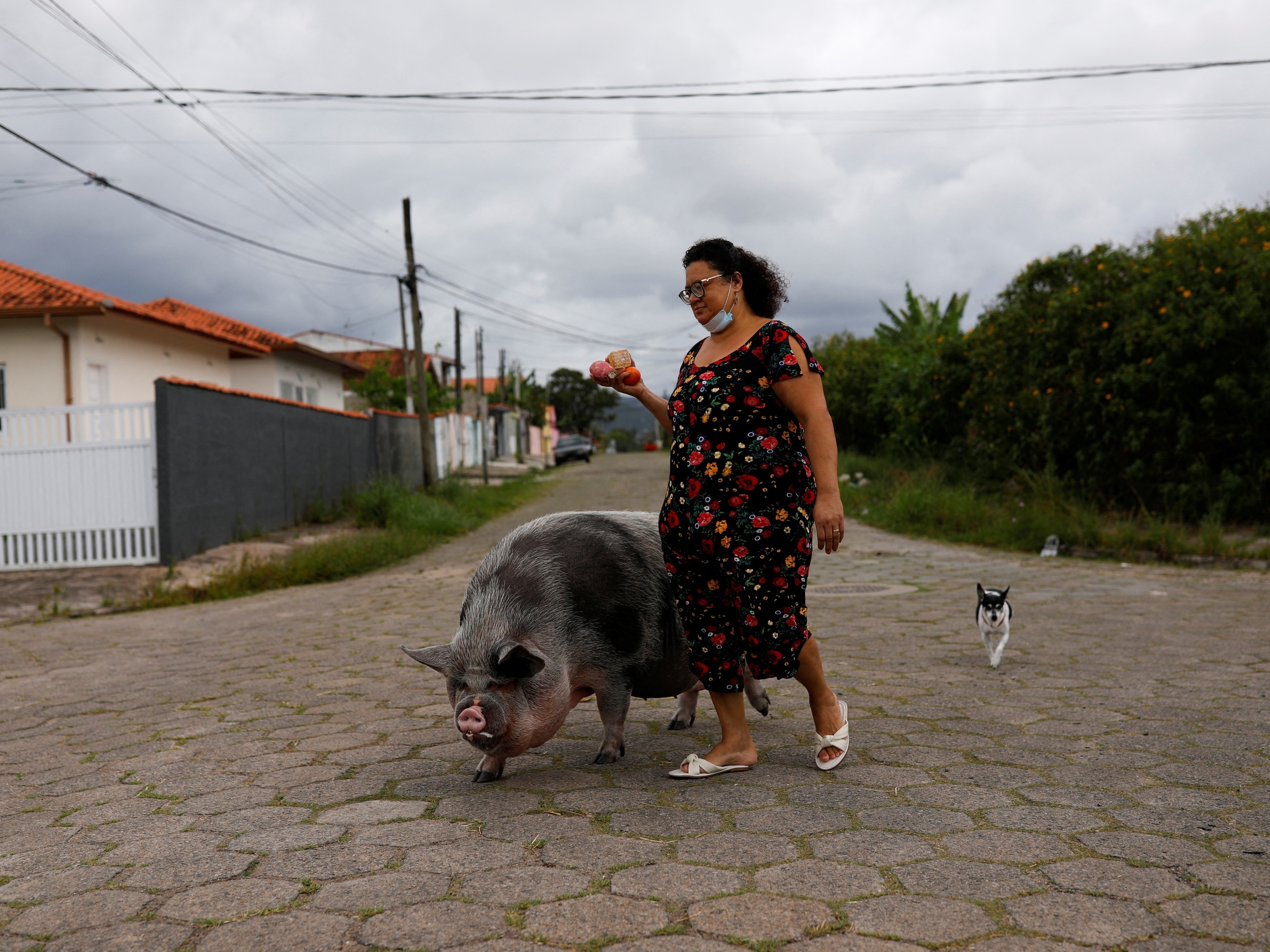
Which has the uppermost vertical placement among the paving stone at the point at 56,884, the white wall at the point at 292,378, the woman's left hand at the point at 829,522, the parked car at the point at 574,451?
the white wall at the point at 292,378

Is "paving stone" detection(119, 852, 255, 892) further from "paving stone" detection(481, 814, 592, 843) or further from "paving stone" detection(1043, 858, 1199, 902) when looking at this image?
"paving stone" detection(1043, 858, 1199, 902)

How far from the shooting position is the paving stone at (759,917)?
2309mm

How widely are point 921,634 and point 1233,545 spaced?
5.30 meters

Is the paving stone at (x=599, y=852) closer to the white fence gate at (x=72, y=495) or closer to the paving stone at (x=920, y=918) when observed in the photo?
the paving stone at (x=920, y=918)

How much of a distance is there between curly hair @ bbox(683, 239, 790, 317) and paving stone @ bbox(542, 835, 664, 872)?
1910 millimetres

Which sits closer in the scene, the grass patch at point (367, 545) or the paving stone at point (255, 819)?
the paving stone at point (255, 819)

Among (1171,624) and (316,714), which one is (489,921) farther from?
(1171,624)

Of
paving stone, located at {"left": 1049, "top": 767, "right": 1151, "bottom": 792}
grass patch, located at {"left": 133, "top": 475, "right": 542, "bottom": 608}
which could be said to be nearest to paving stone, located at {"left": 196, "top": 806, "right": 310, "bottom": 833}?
paving stone, located at {"left": 1049, "top": 767, "right": 1151, "bottom": 792}

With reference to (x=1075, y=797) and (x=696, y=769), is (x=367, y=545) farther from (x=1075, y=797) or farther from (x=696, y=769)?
(x=1075, y=797)

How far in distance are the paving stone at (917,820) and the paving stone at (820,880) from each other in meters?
0.37

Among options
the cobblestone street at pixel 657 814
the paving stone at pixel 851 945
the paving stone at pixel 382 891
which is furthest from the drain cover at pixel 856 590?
the paving stone at pixel 851 945

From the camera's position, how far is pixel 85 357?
1556 cm

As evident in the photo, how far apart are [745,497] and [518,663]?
957mm

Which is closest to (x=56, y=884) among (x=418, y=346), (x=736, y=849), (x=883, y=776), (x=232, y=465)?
(x=736, y=849)
